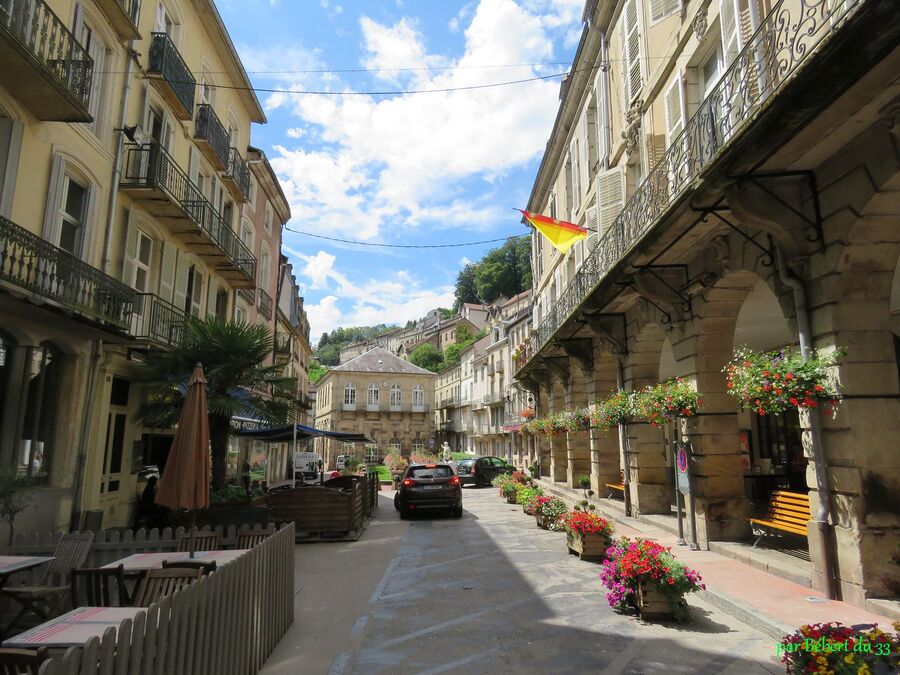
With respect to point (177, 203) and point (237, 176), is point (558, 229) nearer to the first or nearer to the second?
point (177, 203)

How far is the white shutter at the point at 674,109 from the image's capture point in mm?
11383

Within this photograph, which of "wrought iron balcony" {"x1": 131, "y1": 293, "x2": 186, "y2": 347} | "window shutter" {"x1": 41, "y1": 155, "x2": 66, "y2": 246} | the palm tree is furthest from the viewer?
"wrought iron balcony" {"x1": 131, "y1": 293, "x2": 186, "y2": 347}

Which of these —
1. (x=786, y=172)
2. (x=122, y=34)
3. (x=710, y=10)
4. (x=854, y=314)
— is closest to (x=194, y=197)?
(x=122, y=34)

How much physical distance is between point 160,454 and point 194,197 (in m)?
7.19

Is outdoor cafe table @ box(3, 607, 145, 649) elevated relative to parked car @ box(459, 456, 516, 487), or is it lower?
elevated

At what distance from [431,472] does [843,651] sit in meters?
13.2

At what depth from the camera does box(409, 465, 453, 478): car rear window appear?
16188 millimetres

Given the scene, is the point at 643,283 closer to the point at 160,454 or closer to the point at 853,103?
the point at 853,103

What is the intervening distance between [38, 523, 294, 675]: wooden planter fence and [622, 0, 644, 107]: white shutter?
534 inches

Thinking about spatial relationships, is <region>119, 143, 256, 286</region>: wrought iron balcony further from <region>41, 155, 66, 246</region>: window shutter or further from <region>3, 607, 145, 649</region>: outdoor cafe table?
<region>3, 607, 145, 649</region>: outdoor cafe table

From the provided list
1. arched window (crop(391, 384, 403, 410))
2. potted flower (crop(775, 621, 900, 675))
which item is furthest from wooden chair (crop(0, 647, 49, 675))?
arched window (crop(391, 384, 403, 410))

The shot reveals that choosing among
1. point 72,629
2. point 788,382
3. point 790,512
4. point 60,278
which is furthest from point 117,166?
point 790,512

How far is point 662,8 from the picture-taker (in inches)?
496

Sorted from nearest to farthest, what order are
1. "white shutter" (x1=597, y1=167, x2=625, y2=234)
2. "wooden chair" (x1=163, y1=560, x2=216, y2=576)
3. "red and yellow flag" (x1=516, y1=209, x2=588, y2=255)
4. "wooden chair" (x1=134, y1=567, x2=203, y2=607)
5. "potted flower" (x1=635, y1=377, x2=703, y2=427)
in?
"wooden chair" (x1=134, y1=567, x2=203, y2=607)
"wooden chair" (x1=163, y1=560, x2=216, y2=576)
"potted flower" (x1=635, y1=377, x2=703, y2=427)
"white shutter" (x1=597, y1=167, x2=625, y2=234)
"red and yellow flag" (x1=516, y1=209, x2=588, y2=255)
